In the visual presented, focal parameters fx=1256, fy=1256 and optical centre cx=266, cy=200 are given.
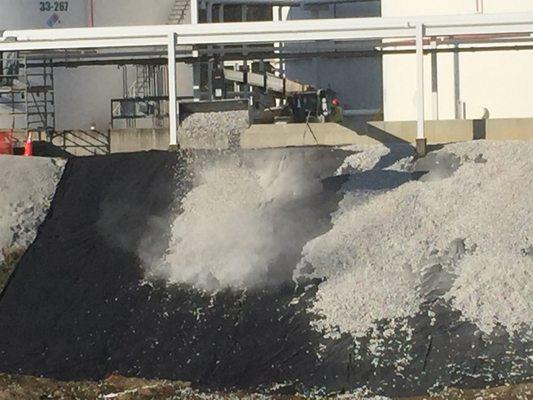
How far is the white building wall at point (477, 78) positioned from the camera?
83.4ft

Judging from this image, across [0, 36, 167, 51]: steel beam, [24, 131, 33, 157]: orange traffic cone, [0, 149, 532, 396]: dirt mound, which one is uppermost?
[0, 36, 167, 51]: steel beam

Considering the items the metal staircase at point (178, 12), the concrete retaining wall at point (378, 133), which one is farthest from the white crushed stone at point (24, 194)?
the metal staircase at point (178, 12)

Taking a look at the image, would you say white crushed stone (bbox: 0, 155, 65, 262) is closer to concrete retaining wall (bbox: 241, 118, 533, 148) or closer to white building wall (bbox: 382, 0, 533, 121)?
concrete retaining wall (bbox: 241, 118, 533, 148)

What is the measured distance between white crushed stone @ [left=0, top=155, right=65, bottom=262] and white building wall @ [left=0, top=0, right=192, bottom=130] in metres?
12.1

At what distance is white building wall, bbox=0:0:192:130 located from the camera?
33.0m

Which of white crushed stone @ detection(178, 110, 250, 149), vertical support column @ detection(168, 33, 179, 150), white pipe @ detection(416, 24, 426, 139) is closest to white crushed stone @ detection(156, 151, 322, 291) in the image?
vertical support column @ detection(168, 33, 179, 150)

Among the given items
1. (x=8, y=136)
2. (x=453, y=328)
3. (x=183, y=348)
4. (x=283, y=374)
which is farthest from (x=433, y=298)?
(x=8, y=136)

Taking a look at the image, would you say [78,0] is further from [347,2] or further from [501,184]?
[501,184]

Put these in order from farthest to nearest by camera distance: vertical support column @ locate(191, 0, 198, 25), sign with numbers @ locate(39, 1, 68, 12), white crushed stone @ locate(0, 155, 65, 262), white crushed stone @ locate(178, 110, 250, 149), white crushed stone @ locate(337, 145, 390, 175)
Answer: vertical support column @ locate(191, 0, 198, 25), sign with numbers @ locate(39, 1, 68, 12), white crushed stone @ locate(178, 110, 250, 149), white crushed stone @ locate(337, 145, 390, 175), white crushed stone @ locate(0, 155, 65, 262)

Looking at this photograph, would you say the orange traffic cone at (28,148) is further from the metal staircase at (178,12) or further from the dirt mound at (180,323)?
the metal staircase at (178,12)

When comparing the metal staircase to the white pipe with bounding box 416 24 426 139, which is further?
the metal staircase

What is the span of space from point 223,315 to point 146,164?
487cm

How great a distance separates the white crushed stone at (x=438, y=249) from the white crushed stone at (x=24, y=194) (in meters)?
4.74

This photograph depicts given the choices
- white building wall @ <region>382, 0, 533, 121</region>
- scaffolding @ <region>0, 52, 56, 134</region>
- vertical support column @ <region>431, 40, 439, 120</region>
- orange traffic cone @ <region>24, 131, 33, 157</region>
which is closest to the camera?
orange traffic cone @ <region>24, 131, 33, 157</region>
